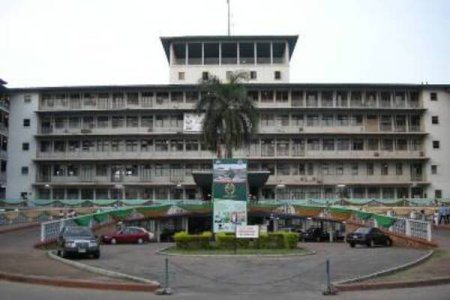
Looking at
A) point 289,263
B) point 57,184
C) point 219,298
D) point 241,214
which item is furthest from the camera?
point 57,184

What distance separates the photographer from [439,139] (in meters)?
82.9

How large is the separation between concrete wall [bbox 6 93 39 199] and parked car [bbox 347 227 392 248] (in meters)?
53.5

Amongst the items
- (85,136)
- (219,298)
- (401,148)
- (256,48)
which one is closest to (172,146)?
(85,136)

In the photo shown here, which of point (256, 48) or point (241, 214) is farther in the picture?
point (256, 48)

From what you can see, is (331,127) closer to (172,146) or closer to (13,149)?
(172,146)

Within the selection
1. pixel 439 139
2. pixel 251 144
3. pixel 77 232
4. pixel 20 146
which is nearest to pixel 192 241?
pixel 77 232

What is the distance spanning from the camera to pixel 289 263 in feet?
Answer: 83.0

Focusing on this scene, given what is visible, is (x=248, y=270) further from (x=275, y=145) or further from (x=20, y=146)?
(x=20, y=146)

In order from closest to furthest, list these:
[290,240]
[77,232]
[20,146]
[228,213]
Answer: [77,232] → [290,240] → [228,213] → [20,146]

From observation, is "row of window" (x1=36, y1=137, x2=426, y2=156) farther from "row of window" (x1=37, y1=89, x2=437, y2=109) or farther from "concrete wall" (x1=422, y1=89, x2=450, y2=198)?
"row of window" (x1=37, y1=89, x2=437, y2=109)

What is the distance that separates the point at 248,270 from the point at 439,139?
66377 millimetres

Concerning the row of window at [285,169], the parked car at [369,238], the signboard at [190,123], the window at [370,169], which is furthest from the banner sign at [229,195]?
the window at [370,169]

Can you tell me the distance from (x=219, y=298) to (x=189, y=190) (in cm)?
6702

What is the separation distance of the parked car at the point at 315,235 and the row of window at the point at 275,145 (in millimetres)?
26938
